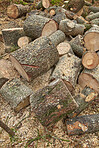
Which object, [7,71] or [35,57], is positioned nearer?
[35,57]

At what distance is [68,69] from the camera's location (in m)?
2.90

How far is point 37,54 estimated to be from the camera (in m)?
2.76

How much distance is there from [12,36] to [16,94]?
2.04 metres

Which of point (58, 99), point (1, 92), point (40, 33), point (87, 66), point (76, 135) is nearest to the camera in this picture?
point (58, 99)

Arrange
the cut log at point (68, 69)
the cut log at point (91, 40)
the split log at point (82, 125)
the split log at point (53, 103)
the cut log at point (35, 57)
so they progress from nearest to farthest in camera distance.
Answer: the split log at point (53, 103), the split log at point (82, 125), the cut log at point (35, 57), the cut log at point (68, 69), the cut log at point (91, 40)

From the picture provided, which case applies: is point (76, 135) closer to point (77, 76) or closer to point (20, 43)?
point (77, 76)

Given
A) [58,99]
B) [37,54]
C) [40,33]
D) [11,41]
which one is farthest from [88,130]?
[11,41]

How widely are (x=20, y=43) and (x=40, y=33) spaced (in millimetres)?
668

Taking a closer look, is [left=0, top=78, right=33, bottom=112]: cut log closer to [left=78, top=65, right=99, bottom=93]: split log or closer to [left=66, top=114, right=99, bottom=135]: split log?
[left=66, top=114, right=99, bottom=135]: split log

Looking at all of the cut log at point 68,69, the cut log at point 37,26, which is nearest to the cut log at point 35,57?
the cut log at point 68,69

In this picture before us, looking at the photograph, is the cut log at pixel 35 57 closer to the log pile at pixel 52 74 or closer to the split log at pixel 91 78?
the log pile at pixel 52 74

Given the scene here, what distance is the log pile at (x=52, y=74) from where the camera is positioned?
7.13ft

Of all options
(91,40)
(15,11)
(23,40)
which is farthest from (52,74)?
(15,11)

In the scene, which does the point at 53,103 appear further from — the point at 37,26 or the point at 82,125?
the point at 37,26
